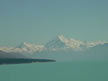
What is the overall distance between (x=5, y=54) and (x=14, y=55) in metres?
11.5

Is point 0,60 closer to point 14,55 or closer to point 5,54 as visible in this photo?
point 14,55

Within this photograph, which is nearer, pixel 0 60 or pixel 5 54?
pixel 5 54

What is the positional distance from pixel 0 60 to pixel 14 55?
3840mm

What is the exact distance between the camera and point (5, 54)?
63812mm

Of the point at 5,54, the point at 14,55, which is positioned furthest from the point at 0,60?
the point at 5,54

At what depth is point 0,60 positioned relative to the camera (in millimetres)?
75062

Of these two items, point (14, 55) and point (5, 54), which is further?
point (14, 55)

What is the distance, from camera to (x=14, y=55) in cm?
7525

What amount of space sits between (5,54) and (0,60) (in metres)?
11.9
